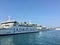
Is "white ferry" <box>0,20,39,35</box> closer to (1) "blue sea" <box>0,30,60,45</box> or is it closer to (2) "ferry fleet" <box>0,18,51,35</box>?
(2) "ferry fleet" <box>0,18,51,35</box>

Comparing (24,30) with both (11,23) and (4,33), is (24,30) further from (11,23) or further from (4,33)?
(4,33)

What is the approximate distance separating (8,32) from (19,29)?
8.91 metres

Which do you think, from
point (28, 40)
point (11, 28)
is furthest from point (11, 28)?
point (28, 40)

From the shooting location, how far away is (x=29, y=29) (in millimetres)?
49969

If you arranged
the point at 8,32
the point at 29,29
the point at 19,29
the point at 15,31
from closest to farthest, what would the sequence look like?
1. the point at 8,32
2. the point at 15,31
3. the point at 19,29
4. the point at 29,29

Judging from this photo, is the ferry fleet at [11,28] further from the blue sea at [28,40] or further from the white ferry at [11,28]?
the blue sea at [28,40]

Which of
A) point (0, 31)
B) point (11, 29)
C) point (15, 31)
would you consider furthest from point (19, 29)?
point (0, 31)

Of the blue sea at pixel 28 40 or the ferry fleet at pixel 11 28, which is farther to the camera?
the ferry fleet at pixel 11 28

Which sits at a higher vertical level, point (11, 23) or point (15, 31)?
point (11, 23)

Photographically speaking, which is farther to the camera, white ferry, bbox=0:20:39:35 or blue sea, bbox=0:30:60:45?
white ferry, bbox=0:20:39:35

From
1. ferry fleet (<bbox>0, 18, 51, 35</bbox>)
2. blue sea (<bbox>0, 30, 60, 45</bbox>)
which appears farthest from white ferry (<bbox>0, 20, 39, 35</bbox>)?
blue sea (<bbox>0, 30, 60, 45</bbox>)

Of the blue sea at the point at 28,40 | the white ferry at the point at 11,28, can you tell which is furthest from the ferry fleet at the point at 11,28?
the blue sea at the point at 28,40

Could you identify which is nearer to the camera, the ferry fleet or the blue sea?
the blue sea

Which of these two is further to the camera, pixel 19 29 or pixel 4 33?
pixel 19 29
